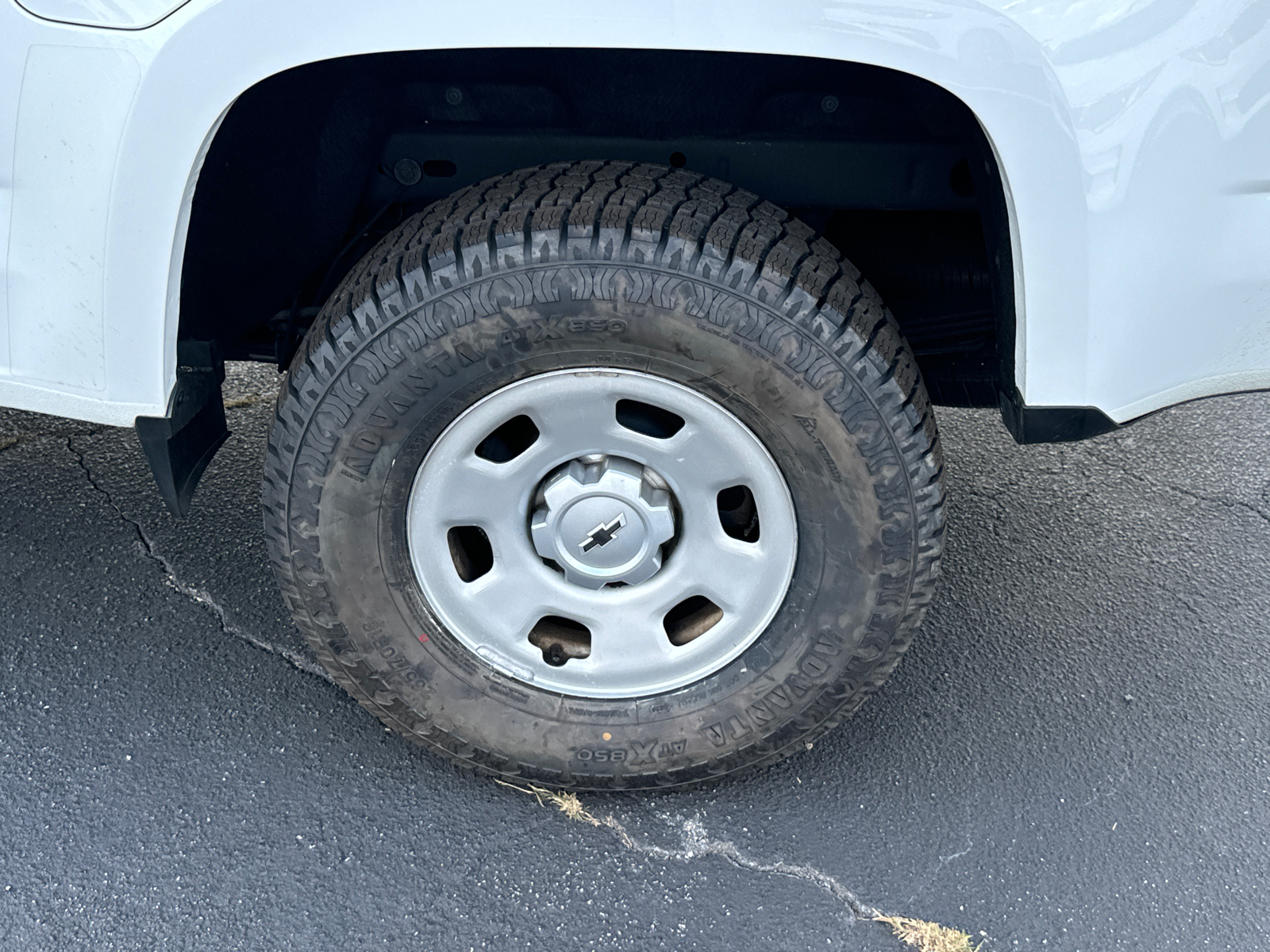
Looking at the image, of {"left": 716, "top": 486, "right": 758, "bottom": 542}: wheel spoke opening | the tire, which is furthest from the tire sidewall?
{"left": 716, "top": 486, "right": 758, "bottom": 542}: wheel spoke opening

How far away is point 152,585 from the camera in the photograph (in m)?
2.39

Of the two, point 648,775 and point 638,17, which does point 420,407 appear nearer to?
point 638,17

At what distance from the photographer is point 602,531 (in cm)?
172

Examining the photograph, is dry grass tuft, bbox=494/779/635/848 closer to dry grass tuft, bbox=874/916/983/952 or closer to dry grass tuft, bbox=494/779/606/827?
dry grass tuft, bbox=494/779/606/827

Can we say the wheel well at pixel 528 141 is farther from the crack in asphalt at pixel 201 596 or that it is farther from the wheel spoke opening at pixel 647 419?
the crack in asphalt at pixel 201 596

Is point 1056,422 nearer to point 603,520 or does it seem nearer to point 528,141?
point 603,520

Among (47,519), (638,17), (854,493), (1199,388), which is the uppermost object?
(638,17)

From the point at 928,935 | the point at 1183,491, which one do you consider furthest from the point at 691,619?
the point at 1183,491

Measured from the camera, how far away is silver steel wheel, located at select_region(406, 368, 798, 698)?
1643mm

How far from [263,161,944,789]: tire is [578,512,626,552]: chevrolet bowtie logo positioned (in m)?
0.11

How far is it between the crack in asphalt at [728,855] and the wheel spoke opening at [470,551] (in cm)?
52

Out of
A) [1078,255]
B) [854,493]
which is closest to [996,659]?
[854,493]

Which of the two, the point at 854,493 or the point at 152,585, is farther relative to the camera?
the point at 152,585

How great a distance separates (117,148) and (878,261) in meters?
1.49
